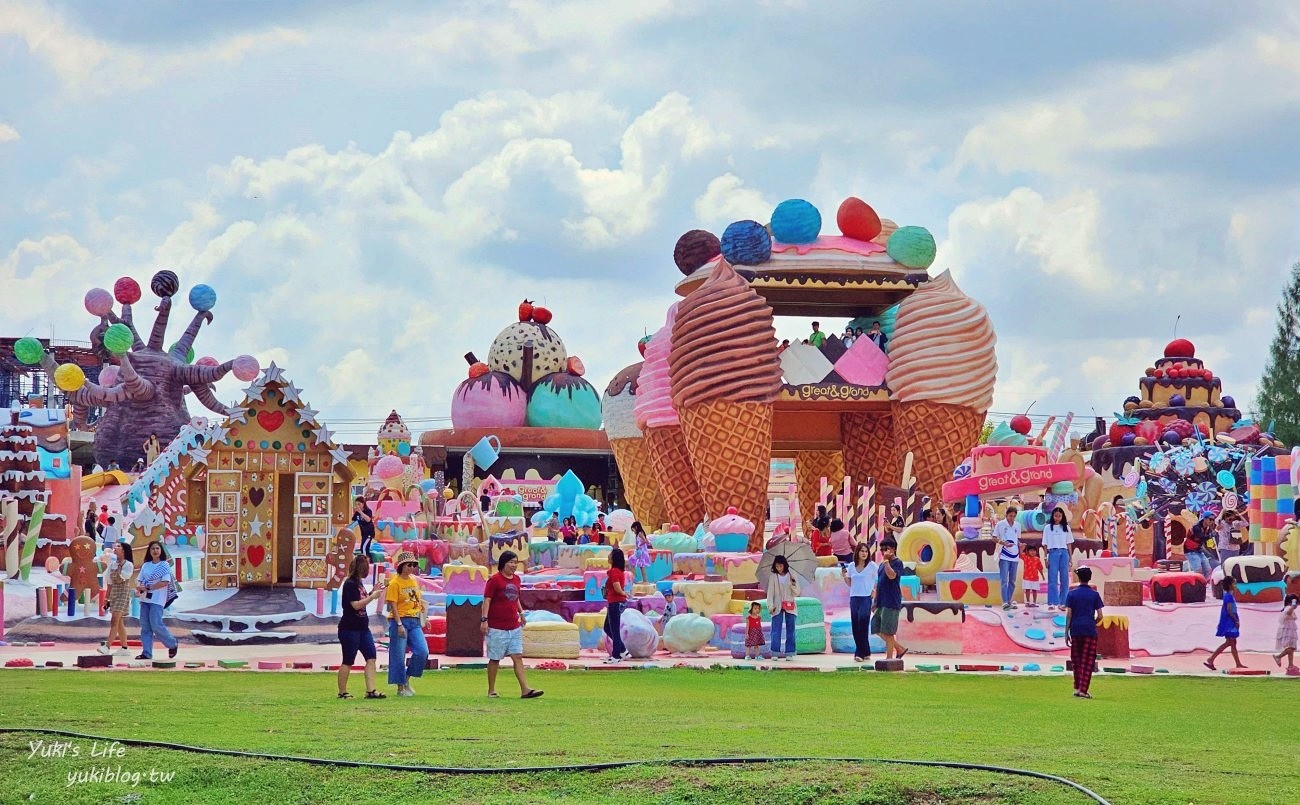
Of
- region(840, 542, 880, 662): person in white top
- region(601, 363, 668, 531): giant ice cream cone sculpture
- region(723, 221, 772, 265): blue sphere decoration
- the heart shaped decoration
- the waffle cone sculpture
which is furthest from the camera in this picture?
region(601, 363, 668, 531): giant ice cream cone sculpture

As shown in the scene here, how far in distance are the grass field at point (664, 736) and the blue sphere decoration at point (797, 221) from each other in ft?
66.5

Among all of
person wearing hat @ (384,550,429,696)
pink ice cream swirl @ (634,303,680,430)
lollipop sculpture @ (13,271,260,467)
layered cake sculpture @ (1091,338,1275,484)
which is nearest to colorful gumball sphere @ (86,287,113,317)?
lollipop sculpture @ (13,271,260,467)

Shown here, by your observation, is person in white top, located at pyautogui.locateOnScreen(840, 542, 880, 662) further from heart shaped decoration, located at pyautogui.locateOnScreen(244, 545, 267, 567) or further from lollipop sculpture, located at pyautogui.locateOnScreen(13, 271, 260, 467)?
lollipop sculpture, located at pyautogui.locateOnScreen(13, 271, 260, 467)

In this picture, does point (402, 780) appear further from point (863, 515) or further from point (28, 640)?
point (863, 515)

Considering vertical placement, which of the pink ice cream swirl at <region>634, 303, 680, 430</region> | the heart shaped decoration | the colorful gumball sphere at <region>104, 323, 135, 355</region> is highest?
the colorful gumball sphere at <region>104, 323, 135, 355</region>

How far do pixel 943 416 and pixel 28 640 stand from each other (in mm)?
19440

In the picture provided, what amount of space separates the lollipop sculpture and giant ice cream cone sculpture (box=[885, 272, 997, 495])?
2677 centimetres

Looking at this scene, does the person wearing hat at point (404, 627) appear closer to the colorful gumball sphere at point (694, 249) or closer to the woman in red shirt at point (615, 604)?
the woman in red shirt at point (615, 604)

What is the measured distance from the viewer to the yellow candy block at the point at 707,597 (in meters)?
20.6

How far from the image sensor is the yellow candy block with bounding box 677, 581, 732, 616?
2058cm

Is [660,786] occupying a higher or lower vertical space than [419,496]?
lower

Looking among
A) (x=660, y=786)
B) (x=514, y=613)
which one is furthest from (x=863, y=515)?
(x=660, y=786)

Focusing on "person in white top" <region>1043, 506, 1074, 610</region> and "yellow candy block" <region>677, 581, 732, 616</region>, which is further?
"person in white top" <region>1043, 506, 1074, 610</region>

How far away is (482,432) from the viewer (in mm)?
55750
